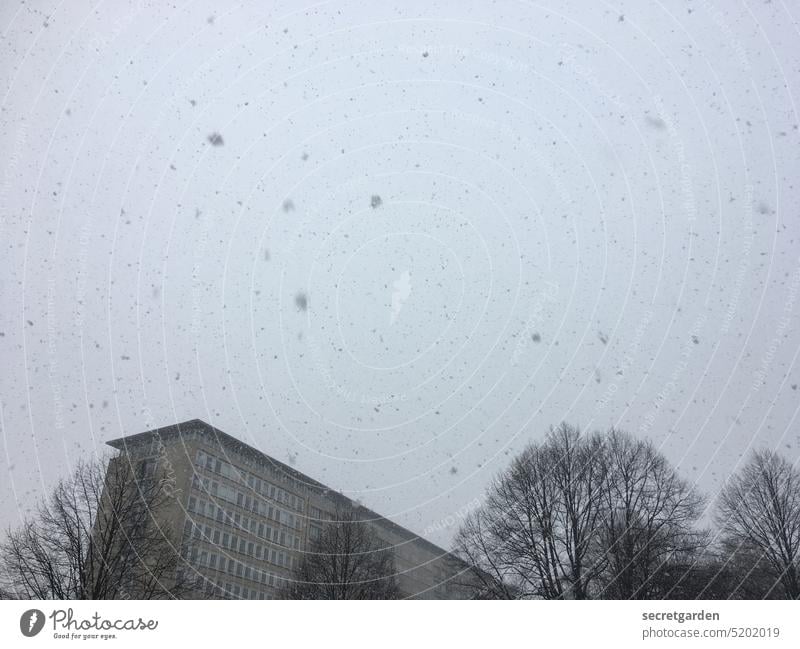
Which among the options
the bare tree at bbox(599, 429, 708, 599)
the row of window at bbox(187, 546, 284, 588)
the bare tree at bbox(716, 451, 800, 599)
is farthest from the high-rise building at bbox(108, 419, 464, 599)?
the bare tree at bbox(716, 451, 800, 599)

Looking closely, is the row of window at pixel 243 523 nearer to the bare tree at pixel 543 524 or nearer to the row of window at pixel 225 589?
the row of window at pixel 225 589

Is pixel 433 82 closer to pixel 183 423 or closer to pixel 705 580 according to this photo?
pixel 183 423

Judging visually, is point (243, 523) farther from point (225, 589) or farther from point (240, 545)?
point (225, 589)

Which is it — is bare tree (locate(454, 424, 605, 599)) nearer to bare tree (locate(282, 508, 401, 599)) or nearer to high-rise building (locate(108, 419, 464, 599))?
high-rise building (locate(108, 419, 464, 599))

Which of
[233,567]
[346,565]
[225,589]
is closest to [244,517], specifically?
[233,567]

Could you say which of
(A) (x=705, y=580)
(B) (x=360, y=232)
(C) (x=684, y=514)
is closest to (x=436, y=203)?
(B) (x=360, y=232)

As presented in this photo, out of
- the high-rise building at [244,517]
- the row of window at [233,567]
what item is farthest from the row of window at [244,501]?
the row of window at [233,567]
